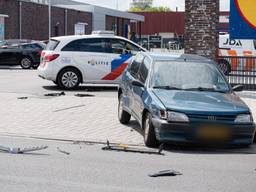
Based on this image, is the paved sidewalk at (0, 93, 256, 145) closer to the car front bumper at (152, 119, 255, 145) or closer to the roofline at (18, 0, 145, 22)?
the car front bumper at (152, 119, 255, 145)

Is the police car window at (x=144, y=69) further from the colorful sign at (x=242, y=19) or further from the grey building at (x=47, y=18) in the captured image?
the grey building at (x=47, y=18)

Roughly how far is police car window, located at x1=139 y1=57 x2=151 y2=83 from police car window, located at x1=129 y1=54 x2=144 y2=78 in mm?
221

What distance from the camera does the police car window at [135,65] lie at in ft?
39.6

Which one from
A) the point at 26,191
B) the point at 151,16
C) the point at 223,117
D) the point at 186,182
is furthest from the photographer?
the point at 151,16

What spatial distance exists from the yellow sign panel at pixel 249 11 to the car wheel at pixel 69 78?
5557 millimetres

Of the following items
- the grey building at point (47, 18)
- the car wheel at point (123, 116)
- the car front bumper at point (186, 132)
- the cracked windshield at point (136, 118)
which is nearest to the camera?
the cracked windshield at point (136, 118)

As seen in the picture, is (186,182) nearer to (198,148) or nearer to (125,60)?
(198,148)

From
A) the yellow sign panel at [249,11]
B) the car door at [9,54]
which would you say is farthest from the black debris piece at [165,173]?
the car door at [9,54]

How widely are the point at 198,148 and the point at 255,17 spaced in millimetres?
9018

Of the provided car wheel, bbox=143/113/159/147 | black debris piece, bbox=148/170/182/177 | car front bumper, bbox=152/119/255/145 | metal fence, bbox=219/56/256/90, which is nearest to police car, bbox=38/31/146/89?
metal fence, bbox=219/56/256/90

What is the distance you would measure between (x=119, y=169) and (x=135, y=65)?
4.38m

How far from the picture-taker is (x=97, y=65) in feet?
64.2

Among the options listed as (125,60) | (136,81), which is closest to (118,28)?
(125,60)

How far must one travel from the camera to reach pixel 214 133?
9.81 metres
